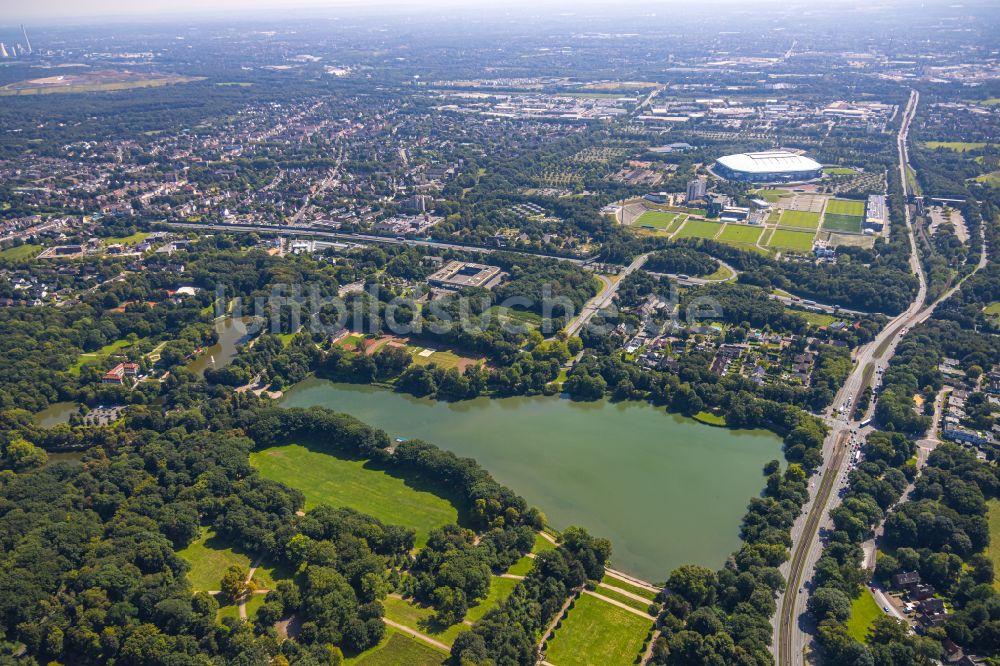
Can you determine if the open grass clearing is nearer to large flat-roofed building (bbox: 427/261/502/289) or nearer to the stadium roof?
large flat-roofed building (bbox: 427/261/502/289)

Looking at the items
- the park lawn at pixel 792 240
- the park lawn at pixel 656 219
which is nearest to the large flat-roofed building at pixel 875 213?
the park lawn at pixel 792 240

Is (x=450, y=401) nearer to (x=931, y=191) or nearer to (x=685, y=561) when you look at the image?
(x=685, y=561)

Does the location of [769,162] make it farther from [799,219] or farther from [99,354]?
[99,354]

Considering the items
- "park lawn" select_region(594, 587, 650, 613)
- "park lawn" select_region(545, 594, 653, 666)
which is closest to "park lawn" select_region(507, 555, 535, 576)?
"park lawn" select_region(545, 594, 653, 666)

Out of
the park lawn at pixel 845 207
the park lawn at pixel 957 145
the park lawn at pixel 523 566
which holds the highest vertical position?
the park lawn at pixel 957 145

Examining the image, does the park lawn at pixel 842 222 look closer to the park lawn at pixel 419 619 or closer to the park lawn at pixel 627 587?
the park lawn at pixel 627 587

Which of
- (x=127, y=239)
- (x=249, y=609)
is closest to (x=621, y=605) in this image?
(x=249, y=609)
